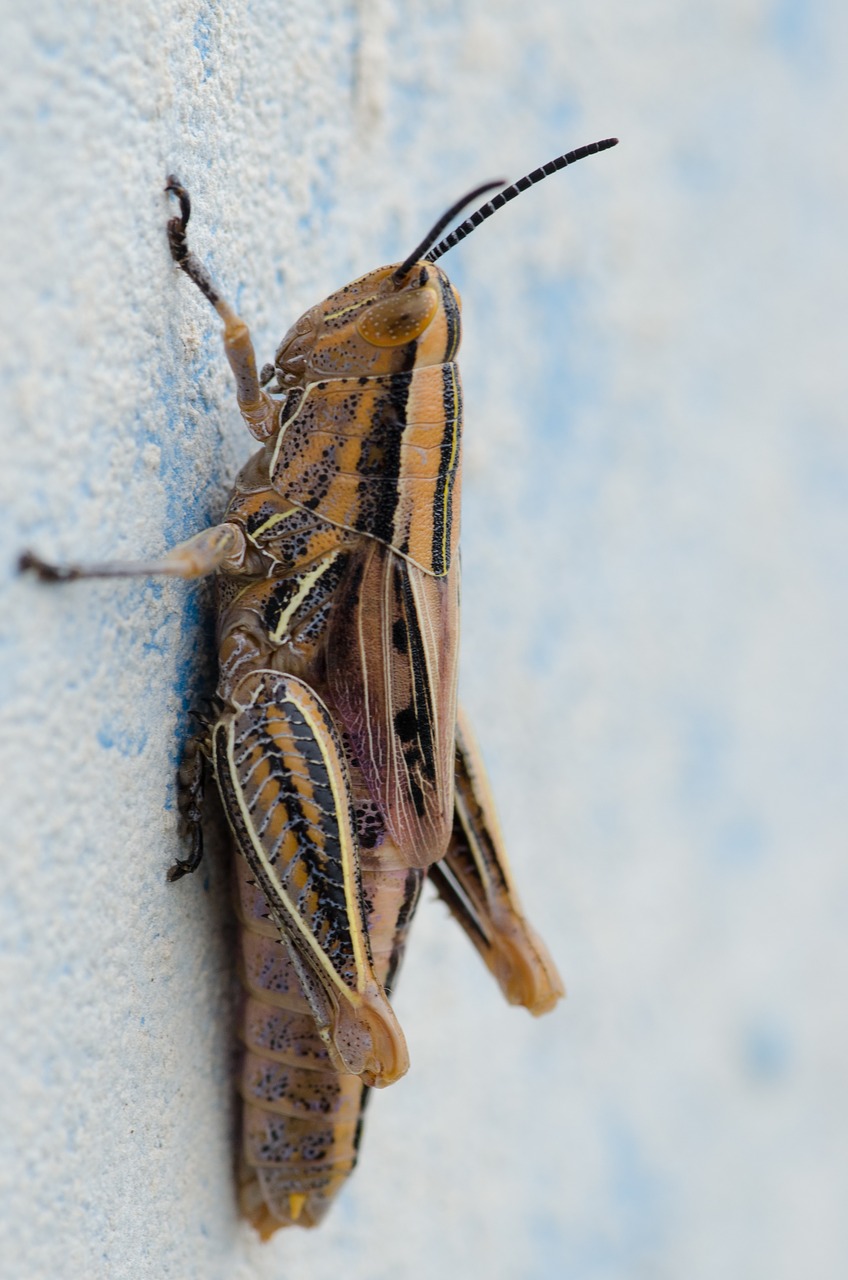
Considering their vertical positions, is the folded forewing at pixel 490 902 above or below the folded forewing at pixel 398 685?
below

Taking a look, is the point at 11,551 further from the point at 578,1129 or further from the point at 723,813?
the point at 723,813

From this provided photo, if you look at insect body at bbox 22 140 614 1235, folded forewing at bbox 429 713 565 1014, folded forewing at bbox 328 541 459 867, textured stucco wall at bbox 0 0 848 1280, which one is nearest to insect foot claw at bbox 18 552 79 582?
textured stucco wall at bbox 0 0 848 1280

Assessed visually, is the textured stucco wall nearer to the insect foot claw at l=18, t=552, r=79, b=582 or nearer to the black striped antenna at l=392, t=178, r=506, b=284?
the insect foot claw at l=18, t=552, r=79, b=582

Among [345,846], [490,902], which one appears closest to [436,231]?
[345,846]

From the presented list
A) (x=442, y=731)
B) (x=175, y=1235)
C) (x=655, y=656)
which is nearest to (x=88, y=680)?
(x=442, y=731)

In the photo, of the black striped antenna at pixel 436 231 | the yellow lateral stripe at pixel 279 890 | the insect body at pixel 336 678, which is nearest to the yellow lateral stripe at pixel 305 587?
the insect body at pixel 336 678

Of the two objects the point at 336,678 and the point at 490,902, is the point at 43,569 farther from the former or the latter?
the point at 490,902

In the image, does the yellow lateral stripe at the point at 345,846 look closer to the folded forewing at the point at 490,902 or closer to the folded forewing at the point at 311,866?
the folded forewing at the point at 311,866
